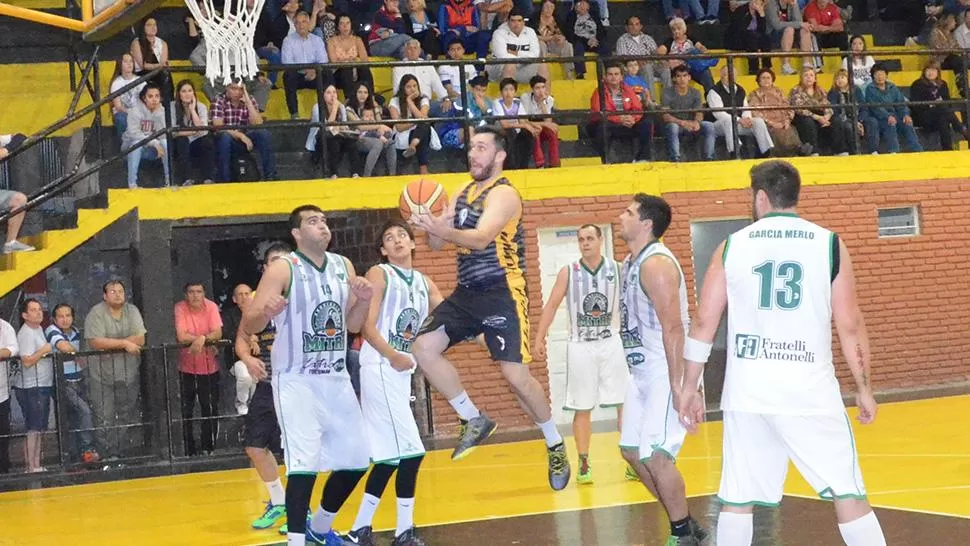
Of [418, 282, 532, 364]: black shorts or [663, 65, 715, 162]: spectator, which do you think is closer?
[418, 282, 532, 364]: black shorts

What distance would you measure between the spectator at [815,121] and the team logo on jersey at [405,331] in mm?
10541

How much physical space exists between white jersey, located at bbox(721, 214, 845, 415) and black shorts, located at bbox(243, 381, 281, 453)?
14.1 feet

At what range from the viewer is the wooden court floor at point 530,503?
9391 millimetres

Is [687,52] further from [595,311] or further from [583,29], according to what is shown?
[595,311]

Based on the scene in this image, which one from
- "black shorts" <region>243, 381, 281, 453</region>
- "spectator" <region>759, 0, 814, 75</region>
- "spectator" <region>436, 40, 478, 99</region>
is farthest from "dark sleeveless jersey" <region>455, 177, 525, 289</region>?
"spectator" <region>759, 0, 814, 75</region>

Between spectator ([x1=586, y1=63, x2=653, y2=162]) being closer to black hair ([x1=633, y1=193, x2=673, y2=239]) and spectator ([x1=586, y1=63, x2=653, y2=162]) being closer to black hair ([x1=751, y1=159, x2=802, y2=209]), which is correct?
black hair ([x1=633, y1=193, x2=673, y2=239])

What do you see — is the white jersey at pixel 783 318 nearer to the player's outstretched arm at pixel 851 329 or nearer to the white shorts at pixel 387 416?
the player's outstretched arm at pixel 851 329

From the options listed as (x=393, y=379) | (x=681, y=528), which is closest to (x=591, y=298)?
(x=393, y=379)

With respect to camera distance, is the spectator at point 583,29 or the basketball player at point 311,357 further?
the spectator at point 583,29

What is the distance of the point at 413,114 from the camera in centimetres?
1722

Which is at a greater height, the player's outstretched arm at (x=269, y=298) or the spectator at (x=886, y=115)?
the spectator at (x=886, y=115)

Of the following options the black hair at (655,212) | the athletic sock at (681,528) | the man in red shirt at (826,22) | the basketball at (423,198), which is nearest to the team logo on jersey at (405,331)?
the basketball at (423,198)

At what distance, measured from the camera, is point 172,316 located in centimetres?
1622

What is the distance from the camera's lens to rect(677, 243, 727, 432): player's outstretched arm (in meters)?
6.82
